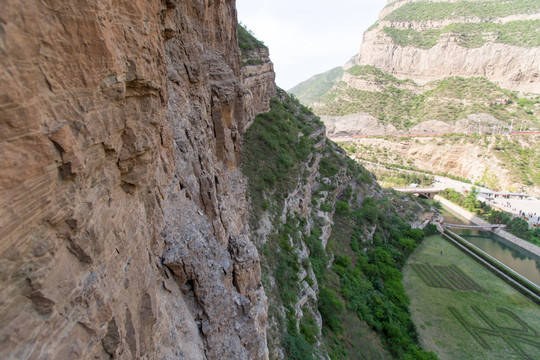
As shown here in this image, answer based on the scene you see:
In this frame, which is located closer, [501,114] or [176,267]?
[176,267]

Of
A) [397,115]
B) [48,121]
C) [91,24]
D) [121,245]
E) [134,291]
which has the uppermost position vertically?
[91,24]

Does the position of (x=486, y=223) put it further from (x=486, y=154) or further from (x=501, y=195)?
(x=486, y=154)

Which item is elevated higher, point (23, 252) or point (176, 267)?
point (23, 252)

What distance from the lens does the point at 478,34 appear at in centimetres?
10356

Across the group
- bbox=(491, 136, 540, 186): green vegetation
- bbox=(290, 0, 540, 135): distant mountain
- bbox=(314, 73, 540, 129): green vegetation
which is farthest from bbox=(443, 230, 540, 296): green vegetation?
bbox=(314, 73, 540, 129): green vegetation

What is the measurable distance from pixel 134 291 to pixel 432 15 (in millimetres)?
154939

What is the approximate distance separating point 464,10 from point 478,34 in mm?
18266

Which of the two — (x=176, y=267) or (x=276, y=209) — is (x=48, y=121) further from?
(x=276, y=209)

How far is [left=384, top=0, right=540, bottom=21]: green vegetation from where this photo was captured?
341 ft

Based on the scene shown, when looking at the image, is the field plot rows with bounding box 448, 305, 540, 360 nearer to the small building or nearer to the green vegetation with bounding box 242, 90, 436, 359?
the green vegetation with bounding box 242, 90, 436, 359

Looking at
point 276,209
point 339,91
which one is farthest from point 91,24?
point 339,91

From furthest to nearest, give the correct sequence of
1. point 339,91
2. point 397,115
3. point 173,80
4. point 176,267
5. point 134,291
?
point 339,91, point 397,115, point 173,80, point 176,267, point 134,291

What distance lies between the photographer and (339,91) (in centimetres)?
11369

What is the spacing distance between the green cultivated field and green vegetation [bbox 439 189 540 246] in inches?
661
